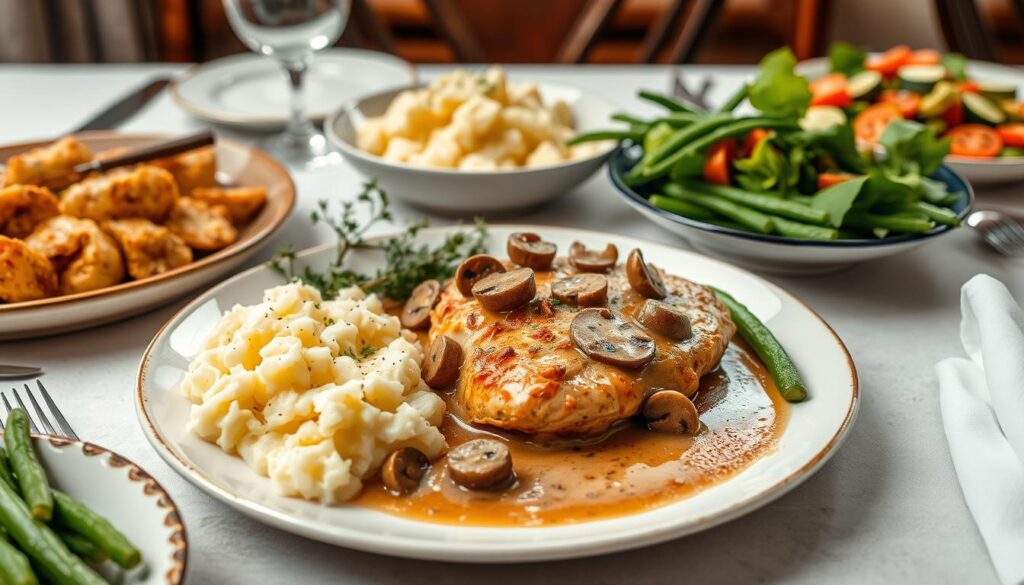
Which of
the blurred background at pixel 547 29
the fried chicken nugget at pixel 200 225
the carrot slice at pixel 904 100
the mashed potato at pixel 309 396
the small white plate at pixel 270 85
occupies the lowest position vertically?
the blurred background at pixel 547 29

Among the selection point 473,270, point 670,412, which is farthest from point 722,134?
point 670,412

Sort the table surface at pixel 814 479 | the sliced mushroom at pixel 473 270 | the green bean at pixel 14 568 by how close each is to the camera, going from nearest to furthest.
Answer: the green bean at pixel 14 568, the table surface at pixel 814 479, the sliced mushroom at pixel 473 270

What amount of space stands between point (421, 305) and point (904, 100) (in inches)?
96.8

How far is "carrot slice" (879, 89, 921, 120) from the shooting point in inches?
150

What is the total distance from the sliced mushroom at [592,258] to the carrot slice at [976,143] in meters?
1.79

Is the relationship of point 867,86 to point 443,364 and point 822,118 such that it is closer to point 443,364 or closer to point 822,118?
point 822,118

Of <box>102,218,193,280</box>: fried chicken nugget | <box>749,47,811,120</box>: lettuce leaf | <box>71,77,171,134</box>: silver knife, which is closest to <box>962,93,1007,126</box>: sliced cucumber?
<box>749,47,811,120</box>: lettuce leaf

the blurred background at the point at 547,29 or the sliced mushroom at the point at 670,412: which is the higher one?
the sliced mushroom at the point at 670,412

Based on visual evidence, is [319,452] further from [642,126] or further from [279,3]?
[279,3]

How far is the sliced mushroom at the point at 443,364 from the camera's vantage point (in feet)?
7.16

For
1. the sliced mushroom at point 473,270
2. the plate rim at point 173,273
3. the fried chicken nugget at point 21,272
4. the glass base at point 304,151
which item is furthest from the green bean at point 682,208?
the fried chicken nugget at point 21,272

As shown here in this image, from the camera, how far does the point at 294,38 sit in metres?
3.93

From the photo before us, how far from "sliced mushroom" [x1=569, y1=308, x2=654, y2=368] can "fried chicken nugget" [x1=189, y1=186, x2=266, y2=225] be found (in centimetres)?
153

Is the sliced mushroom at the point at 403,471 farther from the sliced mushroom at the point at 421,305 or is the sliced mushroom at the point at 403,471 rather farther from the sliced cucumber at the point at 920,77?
the sliced cucumber at the point at 920,77
